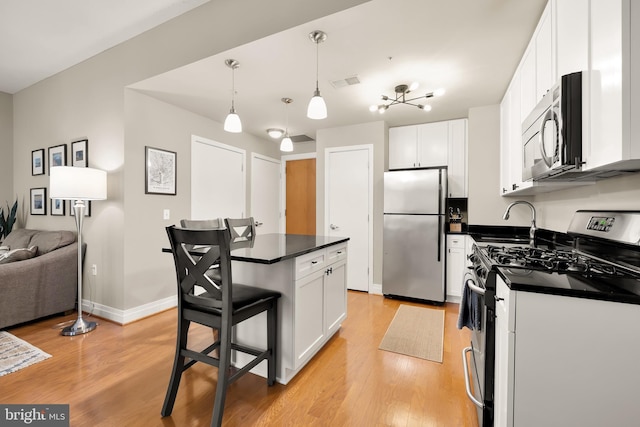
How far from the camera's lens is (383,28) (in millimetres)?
1983

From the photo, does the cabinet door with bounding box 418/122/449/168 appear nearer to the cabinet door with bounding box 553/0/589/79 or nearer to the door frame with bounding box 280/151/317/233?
the cabinet door with bounding box 553/0/589/79

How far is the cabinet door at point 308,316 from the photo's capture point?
1.91 metres

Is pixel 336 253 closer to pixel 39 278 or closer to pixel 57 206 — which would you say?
pixel 39 278

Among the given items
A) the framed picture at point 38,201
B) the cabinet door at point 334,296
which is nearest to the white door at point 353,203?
the cabinet door at point 334,296

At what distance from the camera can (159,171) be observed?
326 cm

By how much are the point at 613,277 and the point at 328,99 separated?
2.84 m

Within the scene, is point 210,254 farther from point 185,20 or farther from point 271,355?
point 185,20

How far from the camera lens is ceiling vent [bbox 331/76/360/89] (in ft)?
9.02

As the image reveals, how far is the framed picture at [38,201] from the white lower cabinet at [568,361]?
5.16 metres

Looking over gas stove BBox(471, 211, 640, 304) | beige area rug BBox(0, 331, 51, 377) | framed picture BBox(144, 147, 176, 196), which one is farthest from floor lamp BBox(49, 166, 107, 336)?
gas stove BBox(471, 211, 640, 304)

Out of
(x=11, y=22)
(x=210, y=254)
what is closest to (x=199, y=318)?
(x=210, y=254)

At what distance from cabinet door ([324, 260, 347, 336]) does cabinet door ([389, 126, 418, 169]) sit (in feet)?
6.90

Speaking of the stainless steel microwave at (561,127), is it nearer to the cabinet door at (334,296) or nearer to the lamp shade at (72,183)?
the cabinet door at (334,296)

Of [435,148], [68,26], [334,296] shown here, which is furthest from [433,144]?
[68,26]
